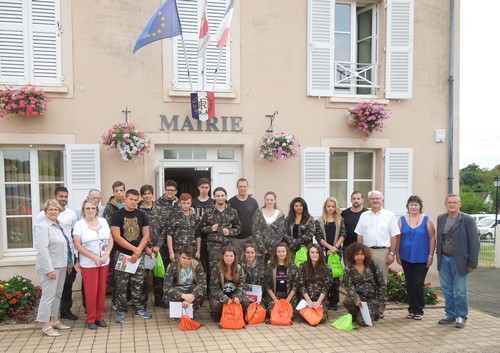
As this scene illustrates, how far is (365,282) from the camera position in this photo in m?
5.62

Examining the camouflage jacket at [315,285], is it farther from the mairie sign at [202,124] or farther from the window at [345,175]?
the mairie sign at [202,124]

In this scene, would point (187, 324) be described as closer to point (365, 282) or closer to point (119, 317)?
point (119, 317)

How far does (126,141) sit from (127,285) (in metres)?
2.30

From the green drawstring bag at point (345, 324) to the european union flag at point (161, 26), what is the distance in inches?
182

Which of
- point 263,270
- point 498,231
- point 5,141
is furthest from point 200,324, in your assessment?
point 498,231

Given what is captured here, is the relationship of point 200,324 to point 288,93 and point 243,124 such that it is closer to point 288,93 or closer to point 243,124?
point 243,124

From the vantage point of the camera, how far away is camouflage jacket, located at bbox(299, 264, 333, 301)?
567 centimetres

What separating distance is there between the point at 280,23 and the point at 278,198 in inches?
122

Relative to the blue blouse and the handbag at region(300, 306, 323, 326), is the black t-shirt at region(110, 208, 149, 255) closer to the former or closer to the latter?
the handbag at region(300, 306, 323, 326)

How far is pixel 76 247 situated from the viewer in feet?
16.7

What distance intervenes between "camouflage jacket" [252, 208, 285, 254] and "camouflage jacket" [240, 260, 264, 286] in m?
0.35

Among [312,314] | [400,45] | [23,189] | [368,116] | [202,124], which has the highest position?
[400,45]

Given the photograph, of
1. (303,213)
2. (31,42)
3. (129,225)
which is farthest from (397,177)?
(31,42)

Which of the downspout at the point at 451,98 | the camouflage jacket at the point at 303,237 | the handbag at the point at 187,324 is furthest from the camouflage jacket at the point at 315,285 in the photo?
the downspout at the point at 451,98
